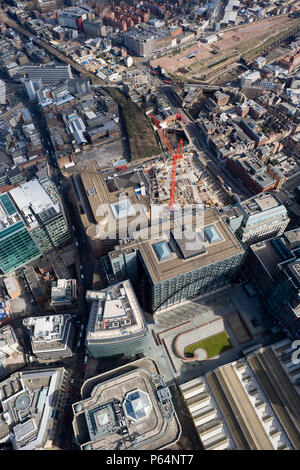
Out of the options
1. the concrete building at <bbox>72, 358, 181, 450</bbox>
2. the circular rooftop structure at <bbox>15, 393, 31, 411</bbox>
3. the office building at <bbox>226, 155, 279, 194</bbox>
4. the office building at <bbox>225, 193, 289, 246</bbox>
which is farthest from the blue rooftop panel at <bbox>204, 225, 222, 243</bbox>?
the circular rooftop structure at <bbox>15, 393, 31, 411</bbox>

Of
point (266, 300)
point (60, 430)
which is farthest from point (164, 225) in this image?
point (60, 430)

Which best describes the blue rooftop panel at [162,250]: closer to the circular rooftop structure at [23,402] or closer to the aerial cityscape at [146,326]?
the aerial cityscape at [146,326]

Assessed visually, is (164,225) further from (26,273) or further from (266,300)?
(26,273)

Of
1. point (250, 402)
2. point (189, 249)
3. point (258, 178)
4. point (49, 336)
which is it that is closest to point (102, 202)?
point (189, 249)

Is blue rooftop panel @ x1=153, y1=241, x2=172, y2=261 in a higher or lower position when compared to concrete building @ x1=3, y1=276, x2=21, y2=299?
higher

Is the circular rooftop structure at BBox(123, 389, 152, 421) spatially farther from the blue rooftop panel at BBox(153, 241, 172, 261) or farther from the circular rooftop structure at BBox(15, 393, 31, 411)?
the blue rooftop panel at BBox(153, 241, 172, 261)

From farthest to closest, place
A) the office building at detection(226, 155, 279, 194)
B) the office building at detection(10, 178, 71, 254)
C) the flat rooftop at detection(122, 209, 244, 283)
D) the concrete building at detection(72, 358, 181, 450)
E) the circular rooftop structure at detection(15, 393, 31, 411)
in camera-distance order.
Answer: the office building at detection(226, 155, 279, 194)
the office building at detection(10, 178, 71, 254)
the flat rooftop at detection(122, 209, 244, 283)
the circular rooftop structure at detection(15, 393, 31, 411)
the concrete building at detection(72, 358, 181, 450)

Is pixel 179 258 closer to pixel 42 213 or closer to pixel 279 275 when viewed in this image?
pixel 279 275

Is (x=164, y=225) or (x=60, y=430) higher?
(x=164, y=225)
